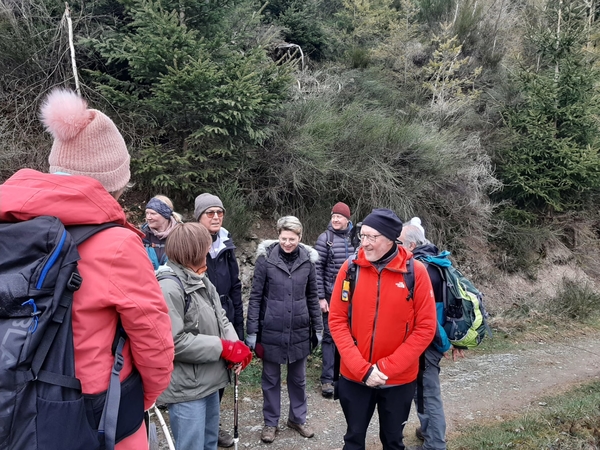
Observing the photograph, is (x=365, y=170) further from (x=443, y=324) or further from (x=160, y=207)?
(x=443, y=324)

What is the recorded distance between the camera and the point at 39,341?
4.44 ft

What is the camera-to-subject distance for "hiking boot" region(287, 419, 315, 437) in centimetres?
415

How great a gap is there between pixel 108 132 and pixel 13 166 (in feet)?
18.5

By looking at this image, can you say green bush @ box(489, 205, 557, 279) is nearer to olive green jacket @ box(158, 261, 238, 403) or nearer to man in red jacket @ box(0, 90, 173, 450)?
olive green jacket @ box(158, 261, 238, 403)

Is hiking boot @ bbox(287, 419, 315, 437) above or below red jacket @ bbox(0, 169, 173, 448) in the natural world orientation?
below

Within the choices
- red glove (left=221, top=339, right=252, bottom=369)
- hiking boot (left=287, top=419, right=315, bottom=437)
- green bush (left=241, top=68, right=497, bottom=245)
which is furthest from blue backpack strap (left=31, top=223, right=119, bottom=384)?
green bush (left=241, top=68, right=497, bottom=245)

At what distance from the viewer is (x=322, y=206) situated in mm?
8156

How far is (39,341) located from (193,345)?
1248mm

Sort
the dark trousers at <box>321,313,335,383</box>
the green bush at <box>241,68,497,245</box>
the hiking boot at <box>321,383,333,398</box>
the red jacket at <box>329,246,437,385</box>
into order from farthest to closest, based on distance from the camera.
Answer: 1. the green bush at <box>241,68,497,245</box>
2. the dark trousers at <box>321,313,335,383</box>
3. the hiking boot at <box>321,383,333,398</box>
4. the red jacket at <box>329,246,437,385</box>

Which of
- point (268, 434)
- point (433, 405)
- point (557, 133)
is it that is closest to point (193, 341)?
point (268, 434)

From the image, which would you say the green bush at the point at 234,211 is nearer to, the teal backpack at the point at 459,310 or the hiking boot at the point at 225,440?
the hiking boot at the point at 225,440

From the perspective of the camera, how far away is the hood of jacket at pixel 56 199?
56.5 inches

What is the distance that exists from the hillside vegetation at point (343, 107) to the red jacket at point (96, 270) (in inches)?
182

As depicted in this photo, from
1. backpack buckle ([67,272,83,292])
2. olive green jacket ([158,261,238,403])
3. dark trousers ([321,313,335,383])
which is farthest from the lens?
dark trousers ([321,313,335,383])
